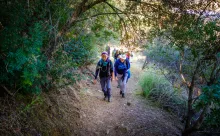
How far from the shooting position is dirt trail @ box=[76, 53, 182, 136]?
209 inches

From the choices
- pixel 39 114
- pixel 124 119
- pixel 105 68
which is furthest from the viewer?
pixel 105 68

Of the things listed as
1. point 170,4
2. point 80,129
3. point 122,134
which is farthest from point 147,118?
point 170,4

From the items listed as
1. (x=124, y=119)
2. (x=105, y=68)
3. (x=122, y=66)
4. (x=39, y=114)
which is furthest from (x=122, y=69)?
(x=39, y=114)

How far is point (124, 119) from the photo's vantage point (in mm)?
6125

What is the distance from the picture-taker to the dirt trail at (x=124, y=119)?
5320 mm

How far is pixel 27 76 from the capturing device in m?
2.96

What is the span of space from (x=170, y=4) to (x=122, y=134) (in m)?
3.98

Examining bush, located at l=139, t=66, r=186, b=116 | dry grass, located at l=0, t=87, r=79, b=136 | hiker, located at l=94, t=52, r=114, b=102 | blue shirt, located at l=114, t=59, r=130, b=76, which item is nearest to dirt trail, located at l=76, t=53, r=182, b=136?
dry grass, located at l=0, t=87, r=79, b=136

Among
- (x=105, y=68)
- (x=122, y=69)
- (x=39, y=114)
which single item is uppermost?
(x=105, y=68)

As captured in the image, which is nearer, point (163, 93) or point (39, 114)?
point (39, 114)

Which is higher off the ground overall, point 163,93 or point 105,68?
point 105,68

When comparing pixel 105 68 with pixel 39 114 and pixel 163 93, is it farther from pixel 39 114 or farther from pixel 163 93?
pixel 163 93

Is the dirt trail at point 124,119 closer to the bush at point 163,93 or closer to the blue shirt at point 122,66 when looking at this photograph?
the bush at point 163,93

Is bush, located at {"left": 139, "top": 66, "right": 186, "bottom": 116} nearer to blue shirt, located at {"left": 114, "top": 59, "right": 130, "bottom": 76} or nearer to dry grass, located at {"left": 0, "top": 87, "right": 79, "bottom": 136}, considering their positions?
blue shirt, located at {"left": 114, "top": 59, "right": 130, "bottom": 76}
